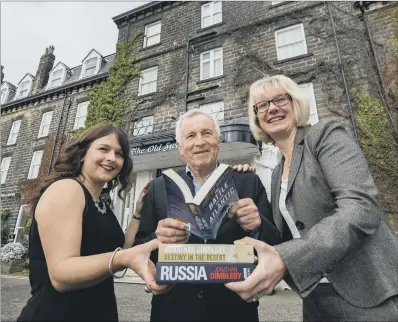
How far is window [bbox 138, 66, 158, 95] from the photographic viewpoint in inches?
569

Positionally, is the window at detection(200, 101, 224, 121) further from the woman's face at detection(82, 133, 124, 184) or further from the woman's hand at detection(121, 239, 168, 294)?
the woman's hand at detection(121, 239, 168, 294)

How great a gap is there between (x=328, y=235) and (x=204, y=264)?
0.50 m

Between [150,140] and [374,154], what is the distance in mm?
8504

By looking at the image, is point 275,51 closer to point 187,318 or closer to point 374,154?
point 374,154

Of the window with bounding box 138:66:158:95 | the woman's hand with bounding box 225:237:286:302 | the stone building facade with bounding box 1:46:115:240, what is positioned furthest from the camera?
the stone building facade with bounding box 1:46:115:240

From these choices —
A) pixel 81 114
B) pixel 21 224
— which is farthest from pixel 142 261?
pixel 21 224

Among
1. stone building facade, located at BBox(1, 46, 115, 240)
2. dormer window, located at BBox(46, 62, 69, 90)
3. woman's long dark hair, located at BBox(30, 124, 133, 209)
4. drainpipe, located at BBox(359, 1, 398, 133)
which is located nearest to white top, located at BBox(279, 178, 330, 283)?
woman's long dark hair, located at BBox(30, 124, 133, 209)

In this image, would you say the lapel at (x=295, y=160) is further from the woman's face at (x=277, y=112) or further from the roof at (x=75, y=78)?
the roof at (x=75, y=78)

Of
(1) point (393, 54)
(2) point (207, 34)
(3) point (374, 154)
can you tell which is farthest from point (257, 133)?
(2) point (207, 34)

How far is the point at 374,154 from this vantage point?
873cm

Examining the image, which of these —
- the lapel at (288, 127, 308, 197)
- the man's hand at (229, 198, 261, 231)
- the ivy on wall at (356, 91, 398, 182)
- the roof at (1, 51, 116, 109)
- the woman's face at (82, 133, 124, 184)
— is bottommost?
the man's hand at (229, 198, 261, 231)

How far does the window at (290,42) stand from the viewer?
11.5 metres

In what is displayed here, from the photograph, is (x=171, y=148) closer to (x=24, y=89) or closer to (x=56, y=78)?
(x=56, y=78)

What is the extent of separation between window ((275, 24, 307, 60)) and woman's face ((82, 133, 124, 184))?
38.1 feet
